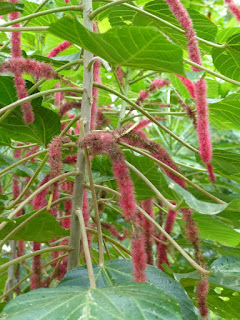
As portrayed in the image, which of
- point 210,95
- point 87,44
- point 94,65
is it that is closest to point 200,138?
point 87,44

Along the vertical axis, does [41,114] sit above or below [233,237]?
above

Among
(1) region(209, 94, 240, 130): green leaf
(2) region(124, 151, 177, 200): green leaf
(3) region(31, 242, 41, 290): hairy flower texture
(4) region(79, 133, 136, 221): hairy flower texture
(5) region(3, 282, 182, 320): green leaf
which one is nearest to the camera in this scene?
(5) region(3, 282, 182, 320): green leaf

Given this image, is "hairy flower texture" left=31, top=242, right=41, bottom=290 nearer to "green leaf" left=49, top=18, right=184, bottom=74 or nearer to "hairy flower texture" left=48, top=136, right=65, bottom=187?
"hairy flower texture" left=48, top=136, right=65, bottom=187

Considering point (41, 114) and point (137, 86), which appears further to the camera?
point (137, 86)

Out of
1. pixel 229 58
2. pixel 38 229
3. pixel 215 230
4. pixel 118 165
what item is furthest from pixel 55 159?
pixel 229 58

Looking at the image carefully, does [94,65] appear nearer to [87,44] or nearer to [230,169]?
[87,44]

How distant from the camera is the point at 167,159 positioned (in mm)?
979

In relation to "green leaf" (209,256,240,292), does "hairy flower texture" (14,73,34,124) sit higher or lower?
higher

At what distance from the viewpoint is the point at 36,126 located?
47.1 inches

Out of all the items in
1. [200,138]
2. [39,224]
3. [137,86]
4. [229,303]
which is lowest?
[229,303]

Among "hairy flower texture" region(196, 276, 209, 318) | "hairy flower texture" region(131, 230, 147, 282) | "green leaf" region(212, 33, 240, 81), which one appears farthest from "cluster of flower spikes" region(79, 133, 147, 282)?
"green leaf" region(212, 33, 240, 81)

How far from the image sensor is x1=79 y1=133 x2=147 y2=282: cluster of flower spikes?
771 mm

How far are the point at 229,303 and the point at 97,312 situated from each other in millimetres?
793

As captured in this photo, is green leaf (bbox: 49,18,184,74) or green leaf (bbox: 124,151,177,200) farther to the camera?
green leaf (bbox: 124,151,177,200)
